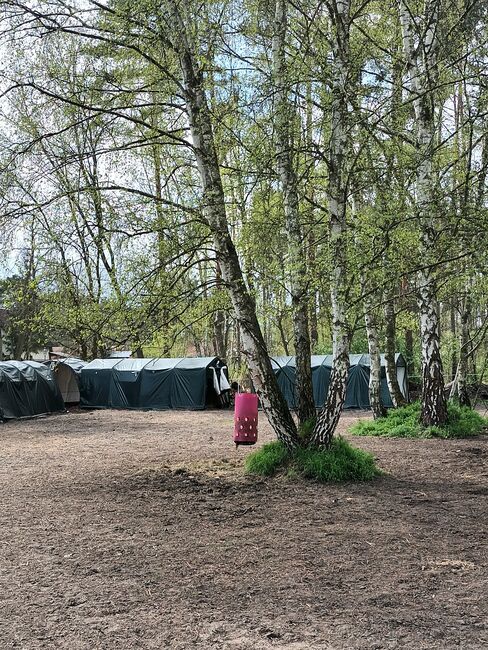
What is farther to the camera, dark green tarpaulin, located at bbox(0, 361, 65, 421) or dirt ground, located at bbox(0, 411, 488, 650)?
dark green tarpaulin, located at bbox(0, 361, 65, 421)

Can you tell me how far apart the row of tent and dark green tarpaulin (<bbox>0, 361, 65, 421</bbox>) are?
0.03 m

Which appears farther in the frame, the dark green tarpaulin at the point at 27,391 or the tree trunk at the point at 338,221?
the dark green tarpaulin at the point at 27,391

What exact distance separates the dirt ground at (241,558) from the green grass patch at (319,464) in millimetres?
208

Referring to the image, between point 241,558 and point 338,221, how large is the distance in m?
4.26

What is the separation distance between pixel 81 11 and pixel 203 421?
1254cm

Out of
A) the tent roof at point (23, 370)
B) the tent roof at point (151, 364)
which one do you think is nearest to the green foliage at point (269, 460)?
the tent roof at point (23, 370)

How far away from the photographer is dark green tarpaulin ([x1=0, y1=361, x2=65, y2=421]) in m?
19.0

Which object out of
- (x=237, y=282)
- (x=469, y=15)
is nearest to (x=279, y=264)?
(x=237, y=282)

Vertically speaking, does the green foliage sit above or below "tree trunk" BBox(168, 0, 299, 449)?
below

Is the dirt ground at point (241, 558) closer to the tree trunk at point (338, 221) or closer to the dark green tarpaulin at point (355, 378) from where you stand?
the tree trunk at point (338, 221)

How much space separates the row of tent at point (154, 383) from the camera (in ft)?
69.8

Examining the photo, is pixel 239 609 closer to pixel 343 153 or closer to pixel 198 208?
pixel 198 208

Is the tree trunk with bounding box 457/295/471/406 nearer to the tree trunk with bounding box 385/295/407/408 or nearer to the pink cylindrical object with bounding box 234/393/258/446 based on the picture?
the tree trunk with bounding box 385/295/407/408

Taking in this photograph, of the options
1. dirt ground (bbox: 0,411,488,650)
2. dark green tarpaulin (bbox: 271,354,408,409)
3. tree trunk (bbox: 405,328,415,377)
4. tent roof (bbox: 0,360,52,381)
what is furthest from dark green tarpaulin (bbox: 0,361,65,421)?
tree trunk (bbox: 405,328,415,377)
